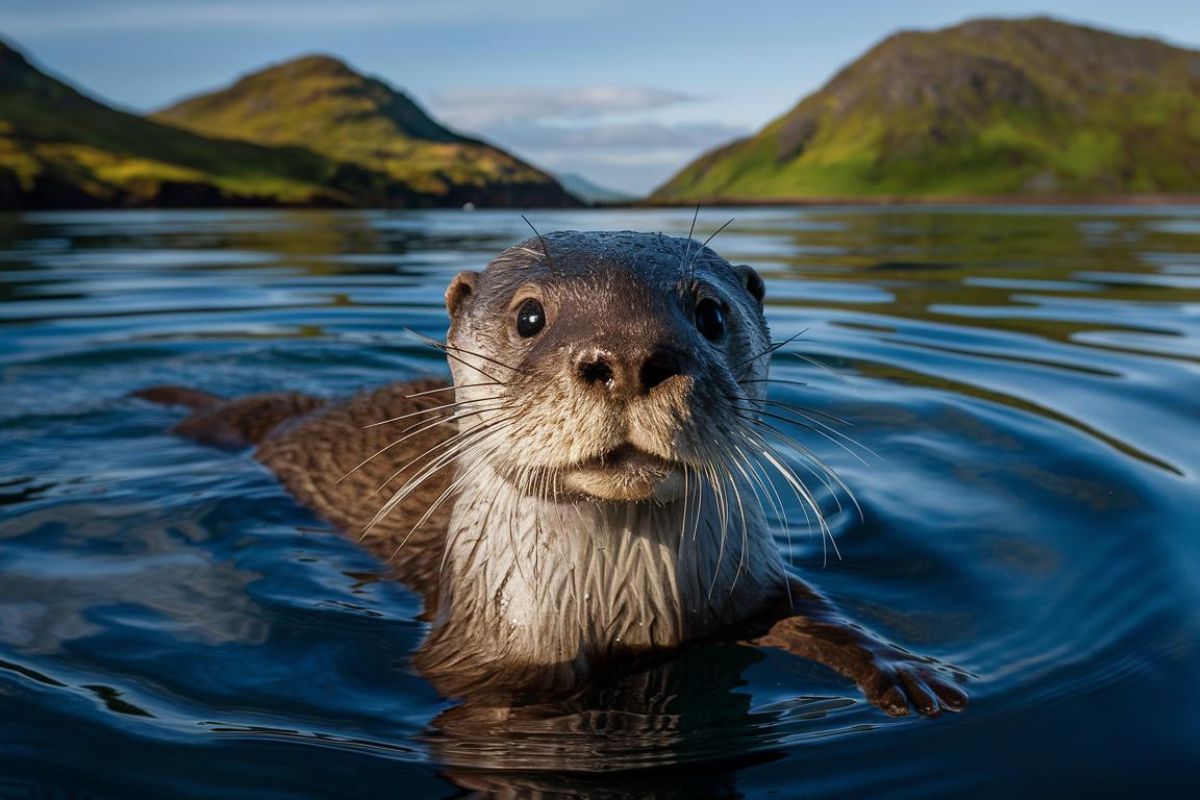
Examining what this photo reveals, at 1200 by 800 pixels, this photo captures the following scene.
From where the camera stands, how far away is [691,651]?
311cm

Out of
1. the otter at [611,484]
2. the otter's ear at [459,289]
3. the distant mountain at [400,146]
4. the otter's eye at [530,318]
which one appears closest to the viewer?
the otter at [611,484]

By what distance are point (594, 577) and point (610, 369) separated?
85 cm

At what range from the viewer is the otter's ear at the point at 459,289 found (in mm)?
3514

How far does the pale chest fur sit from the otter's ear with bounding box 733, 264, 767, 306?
0.78 metres

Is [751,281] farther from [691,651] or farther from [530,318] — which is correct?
[691,651]

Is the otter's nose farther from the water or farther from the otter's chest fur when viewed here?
the water

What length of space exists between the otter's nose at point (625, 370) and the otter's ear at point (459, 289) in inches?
47.1

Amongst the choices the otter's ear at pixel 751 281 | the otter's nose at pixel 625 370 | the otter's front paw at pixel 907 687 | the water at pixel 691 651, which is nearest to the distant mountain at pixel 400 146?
the water at pixel 691 651

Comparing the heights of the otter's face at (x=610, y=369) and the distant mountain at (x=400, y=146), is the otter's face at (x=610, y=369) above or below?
below

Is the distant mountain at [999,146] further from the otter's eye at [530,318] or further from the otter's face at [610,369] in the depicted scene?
the otter's eye at [530,318]

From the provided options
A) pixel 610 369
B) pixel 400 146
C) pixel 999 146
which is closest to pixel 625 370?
pixel 610 369

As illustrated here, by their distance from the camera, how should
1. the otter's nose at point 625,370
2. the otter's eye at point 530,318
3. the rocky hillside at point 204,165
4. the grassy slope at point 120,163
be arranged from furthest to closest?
the rocky hillside at point 204,165 < the grassy slope at point 120,163 < the otter's eye at point 530,318 < the otter's nose at point 625,370

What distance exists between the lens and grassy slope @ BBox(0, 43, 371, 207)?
69250mm

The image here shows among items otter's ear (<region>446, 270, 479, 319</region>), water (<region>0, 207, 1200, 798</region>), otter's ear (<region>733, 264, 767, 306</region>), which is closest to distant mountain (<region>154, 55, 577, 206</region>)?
water (<region>0, 207, 1200, 798</region>)
